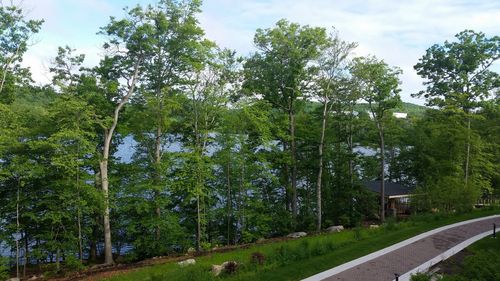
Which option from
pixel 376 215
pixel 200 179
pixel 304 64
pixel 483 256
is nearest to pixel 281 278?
pixel 483 256

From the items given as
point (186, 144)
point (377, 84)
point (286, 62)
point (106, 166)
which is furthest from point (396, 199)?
point (106, 166)

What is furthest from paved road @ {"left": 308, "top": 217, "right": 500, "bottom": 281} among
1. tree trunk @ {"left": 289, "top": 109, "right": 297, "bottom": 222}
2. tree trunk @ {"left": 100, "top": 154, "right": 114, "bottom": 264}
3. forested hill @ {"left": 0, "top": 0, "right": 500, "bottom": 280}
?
tree trunk @ {"left": 100, "top": 154, "right": 114, "bottom": 264}

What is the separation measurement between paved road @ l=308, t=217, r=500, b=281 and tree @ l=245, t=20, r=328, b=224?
10773mm

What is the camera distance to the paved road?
11.7m

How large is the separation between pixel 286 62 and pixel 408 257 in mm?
15101

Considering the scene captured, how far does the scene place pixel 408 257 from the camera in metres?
13.8

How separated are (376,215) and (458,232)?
12653mm

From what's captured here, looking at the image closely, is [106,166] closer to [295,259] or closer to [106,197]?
[106,197]

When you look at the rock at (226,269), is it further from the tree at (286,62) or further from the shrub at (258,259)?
the tree at (286,62)

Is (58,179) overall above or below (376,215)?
above

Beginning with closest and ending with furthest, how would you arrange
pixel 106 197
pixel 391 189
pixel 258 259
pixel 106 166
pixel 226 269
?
pixel 226 269, pixel 258 259, pixel 106 197, pixel 106 166, pixel 391 189

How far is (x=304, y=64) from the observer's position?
2541 cm

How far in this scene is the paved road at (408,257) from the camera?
1170 cm

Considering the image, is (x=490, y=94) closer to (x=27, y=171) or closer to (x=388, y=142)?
(x=388, y=142)
